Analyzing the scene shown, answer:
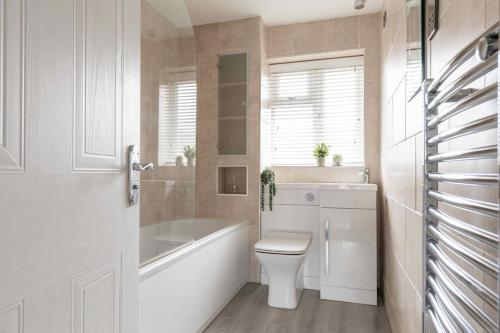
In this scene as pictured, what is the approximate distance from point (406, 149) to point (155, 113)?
138 centimetres

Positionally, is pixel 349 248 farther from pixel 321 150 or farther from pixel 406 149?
pixel 406 149

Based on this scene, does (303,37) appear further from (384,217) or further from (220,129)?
(384,217)

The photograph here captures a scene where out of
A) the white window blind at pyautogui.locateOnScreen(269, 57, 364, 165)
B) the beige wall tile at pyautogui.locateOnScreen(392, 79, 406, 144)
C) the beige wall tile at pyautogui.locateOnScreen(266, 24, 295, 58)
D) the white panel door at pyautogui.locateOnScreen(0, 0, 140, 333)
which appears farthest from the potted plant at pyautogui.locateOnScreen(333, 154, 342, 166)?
the white panel door at pyautogui.locateOnScreen(0, 0, 140, 333)

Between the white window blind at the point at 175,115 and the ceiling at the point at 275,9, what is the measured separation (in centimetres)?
88

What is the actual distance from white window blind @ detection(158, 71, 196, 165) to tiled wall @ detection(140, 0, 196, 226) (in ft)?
0.17

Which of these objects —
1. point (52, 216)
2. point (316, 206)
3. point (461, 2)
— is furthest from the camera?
point (316, 206)

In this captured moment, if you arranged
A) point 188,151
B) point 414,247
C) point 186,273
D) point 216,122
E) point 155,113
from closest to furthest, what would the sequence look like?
point 414,247
point 155,113
point 186,273
point 188,151
point 216,122

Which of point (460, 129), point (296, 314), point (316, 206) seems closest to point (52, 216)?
point (460, 129)

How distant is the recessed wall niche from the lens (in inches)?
124

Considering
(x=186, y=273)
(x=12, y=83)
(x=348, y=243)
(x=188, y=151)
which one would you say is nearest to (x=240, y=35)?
(x=188, y=151)

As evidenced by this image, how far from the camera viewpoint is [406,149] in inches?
66.8

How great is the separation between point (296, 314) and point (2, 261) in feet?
6.95

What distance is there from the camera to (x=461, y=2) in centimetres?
92

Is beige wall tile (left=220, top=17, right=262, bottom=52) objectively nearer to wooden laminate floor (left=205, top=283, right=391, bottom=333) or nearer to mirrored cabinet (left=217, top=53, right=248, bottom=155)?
mirrored cabinet (left=217, top=53, right=248, bottom=155)
